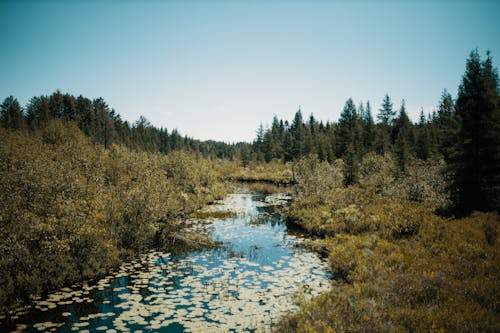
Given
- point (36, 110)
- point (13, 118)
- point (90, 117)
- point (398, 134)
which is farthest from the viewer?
point (90, 117)

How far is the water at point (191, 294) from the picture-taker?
8.84 meters

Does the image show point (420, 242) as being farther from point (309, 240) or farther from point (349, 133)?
point (349, 133)

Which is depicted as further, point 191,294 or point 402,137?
point 402,137

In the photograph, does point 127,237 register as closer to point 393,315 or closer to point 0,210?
point 0,210

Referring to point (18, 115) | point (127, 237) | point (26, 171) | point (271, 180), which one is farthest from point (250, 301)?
point (18, 115)

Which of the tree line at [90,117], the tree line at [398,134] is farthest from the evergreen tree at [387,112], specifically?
the tree line at [90,117]

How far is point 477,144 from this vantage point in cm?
1888

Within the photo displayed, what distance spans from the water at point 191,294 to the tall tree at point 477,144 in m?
11.2

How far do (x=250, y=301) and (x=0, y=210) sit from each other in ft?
30.1

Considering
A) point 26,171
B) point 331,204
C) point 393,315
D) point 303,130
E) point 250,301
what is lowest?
point 250,301

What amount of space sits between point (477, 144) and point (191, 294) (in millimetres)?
19166

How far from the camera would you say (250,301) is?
33.9 feet

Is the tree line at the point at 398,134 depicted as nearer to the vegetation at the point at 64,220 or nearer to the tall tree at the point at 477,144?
the tall tree at the point at 477,144

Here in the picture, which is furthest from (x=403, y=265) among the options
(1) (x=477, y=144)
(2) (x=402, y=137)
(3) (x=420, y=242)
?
(2) (x=402, y=137)
